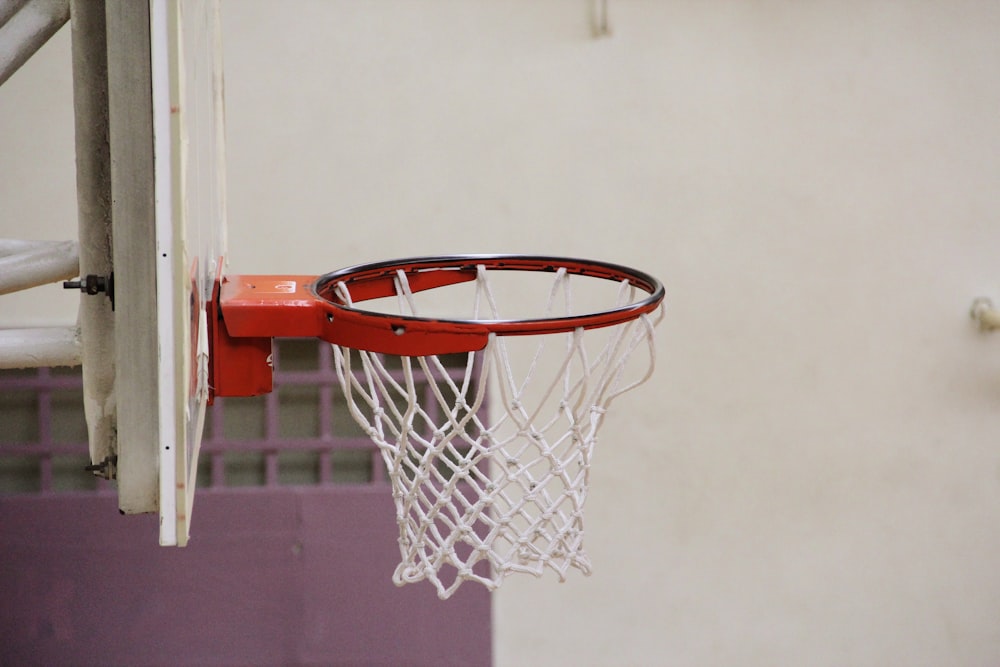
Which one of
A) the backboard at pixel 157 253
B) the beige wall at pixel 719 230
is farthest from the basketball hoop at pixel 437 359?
the beige wall at pixel 719 230

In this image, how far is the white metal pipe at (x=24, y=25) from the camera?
3.09 ft

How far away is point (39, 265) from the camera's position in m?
0.95

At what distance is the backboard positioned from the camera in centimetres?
78

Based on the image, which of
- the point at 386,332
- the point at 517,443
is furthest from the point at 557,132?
the point at 386,332

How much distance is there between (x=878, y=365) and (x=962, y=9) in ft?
2.71

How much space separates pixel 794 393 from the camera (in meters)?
2.17

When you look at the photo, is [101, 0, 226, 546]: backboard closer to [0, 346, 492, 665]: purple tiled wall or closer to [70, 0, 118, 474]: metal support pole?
[70, 0, 118, 474]: metal support pole

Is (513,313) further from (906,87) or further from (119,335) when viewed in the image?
(119,335)

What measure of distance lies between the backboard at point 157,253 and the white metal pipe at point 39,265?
0.10 m

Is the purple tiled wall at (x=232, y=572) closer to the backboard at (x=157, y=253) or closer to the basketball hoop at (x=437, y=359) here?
the basketball hoop at (x=437, y=359)

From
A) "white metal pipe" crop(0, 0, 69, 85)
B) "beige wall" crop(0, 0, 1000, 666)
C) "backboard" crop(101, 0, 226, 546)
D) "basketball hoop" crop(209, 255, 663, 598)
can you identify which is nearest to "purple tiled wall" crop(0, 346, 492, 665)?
"beige wall" crop(0, 0, 1000, 666)

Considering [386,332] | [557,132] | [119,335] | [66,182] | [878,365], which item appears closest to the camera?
[119,335]

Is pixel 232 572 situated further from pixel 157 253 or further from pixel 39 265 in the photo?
pixel 157 253

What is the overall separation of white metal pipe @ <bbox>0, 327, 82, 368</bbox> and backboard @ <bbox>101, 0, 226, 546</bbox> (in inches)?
3.6
